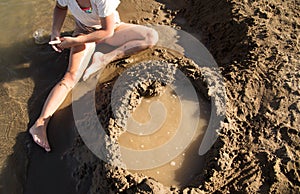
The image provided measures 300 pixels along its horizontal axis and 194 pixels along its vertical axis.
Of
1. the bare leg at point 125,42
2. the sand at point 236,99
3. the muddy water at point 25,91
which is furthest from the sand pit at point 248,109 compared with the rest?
the muddy water at point 25,91

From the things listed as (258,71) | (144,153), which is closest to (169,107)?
(144,153)

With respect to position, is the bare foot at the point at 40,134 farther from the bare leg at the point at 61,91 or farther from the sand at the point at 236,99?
the sand at the point at 236,99

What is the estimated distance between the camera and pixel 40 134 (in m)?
3.57

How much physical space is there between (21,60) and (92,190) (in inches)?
74.5

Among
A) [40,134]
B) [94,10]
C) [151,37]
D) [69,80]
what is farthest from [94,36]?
[40,134]

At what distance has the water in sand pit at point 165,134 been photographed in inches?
119

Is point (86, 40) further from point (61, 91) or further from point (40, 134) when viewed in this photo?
point (40, 134)

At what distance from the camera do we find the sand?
2.91 m

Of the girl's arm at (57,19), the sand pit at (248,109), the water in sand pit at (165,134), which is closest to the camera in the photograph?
the sand pit at (248,109)

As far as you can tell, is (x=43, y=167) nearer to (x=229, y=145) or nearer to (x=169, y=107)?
(x=169, y=107)

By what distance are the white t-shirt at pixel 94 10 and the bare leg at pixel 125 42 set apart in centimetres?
16

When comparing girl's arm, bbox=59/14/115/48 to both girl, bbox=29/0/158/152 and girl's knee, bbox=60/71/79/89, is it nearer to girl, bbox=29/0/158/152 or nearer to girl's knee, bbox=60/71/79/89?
girl, bbox=29/0/158/152

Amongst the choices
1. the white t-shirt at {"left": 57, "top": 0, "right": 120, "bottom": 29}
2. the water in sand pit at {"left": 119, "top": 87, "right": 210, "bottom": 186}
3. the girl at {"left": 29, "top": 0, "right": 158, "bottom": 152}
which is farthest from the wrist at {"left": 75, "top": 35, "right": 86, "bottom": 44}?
the water in sand pit at {"left": 119, "top": 87, "right": 210, "bottom": 186}

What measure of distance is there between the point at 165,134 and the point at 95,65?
113 cm
